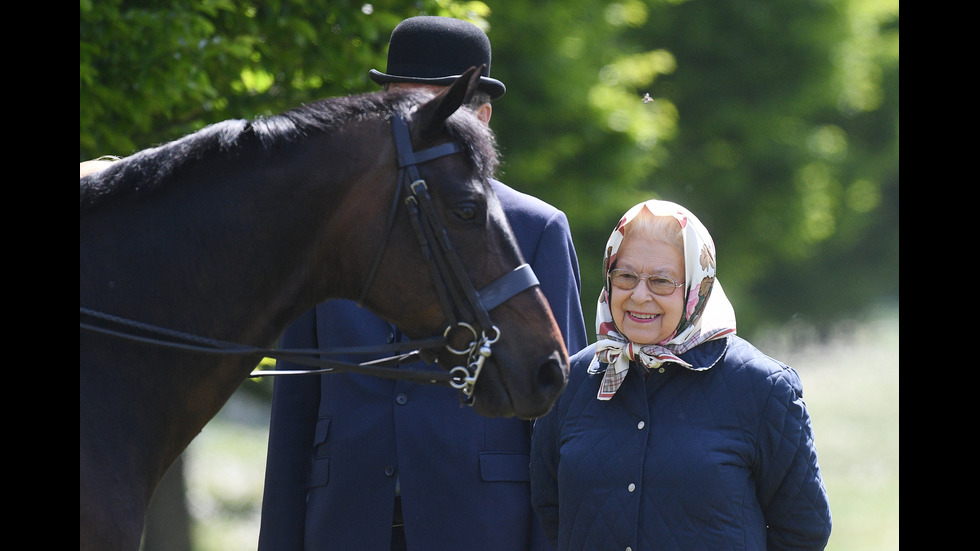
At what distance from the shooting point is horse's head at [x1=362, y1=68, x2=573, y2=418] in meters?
2.80

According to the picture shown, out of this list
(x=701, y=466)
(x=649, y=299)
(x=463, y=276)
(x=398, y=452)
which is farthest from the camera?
(x=398, y=452)

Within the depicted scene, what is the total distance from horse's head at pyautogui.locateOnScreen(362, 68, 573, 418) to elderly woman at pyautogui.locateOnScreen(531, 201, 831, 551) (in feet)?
1.08

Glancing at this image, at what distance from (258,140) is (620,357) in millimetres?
1167

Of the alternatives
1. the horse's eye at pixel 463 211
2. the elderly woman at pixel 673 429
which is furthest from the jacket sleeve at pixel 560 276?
the horse's eye at pixel 463 211

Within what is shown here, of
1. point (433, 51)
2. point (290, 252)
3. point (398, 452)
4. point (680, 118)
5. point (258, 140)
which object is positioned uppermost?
point (680, 118)

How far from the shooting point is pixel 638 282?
3137 millimetres

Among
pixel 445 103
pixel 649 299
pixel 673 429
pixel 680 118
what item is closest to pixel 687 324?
pixel 649 299

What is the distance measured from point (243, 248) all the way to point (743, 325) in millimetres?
13140

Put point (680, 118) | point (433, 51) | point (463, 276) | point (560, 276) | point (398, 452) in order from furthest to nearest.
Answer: point (680, 118) → point (433, 51) → point (560, 276) → point (398, 452) → point (463, 276)

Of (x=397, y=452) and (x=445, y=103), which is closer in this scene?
(x=445, y=103)

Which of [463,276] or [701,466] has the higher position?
[463,276]

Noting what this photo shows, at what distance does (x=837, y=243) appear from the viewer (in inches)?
828

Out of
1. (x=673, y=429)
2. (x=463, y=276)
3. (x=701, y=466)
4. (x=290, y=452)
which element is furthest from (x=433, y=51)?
(x=701, y=466)

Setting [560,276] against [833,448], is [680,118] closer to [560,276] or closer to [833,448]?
[833,448]
